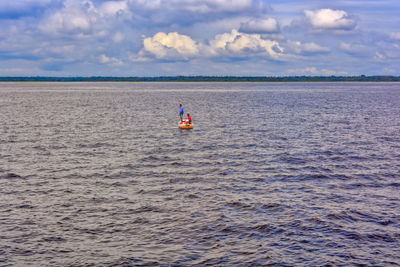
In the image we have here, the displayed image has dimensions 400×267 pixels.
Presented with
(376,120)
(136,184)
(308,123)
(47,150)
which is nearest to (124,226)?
(136,184)

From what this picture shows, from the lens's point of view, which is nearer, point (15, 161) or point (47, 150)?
point (15, 161)

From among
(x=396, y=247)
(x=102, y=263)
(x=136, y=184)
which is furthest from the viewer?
(x=136, y=184)

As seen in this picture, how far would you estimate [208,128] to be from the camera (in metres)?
55.4

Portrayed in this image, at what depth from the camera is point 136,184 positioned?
2616 cm

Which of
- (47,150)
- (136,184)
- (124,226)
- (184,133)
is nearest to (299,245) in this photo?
(124,226)

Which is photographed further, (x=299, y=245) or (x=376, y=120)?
(x=376, y=120)

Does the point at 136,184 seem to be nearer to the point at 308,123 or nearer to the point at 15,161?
the point at 15,161

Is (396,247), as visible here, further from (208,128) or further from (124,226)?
(208,128)

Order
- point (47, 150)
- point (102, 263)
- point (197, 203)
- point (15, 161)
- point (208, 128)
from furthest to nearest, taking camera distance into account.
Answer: point (208, 128)
point (47, 150)
point (15, 161)
point (197, 203)
point (102, 263)

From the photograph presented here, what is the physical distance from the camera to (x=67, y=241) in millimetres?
17266

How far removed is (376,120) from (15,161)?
5689cm

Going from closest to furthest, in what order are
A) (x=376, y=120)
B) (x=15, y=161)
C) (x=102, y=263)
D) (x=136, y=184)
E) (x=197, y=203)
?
(x=102, y=263) → (x=197, y=203) → (x=136, y=184) → (x=15, y=161) → (x=376, y=120)

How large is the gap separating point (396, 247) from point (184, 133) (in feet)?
115

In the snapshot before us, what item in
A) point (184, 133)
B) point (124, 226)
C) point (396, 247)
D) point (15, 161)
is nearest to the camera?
point (396, 247)
